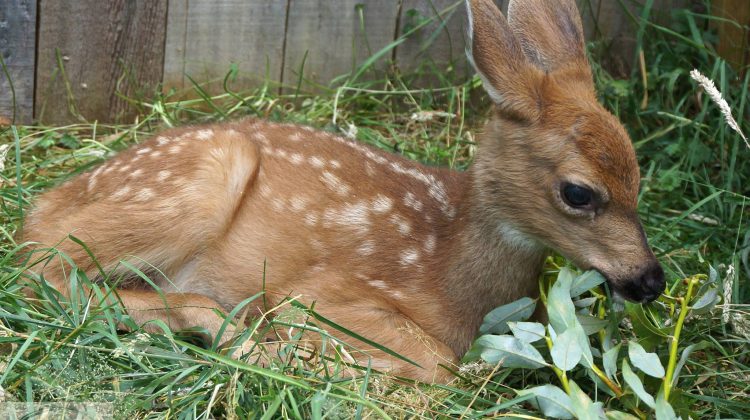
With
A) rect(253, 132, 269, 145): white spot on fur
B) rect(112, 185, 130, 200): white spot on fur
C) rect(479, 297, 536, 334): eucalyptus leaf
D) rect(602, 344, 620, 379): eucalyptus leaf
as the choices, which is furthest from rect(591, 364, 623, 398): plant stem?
rect(112, 185, 130, 200): white spot on fur

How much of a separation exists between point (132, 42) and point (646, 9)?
2.73 metres

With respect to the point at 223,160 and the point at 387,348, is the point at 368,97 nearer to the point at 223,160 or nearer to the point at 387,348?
the point at 223,160

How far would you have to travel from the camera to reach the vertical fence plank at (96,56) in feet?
18.8

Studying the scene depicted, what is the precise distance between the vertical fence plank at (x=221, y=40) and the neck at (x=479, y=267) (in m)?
2.18

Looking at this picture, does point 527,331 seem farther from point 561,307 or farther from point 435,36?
point 435,36

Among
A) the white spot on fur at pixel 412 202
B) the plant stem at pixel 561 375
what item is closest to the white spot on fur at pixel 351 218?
the white spot on fur at pixel 412 202

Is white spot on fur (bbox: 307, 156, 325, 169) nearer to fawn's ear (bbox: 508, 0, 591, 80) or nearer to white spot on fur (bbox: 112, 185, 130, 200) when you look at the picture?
white spot on fur (bbox: 112, 185, 130, 200)

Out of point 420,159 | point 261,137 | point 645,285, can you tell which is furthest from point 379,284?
point 420,159

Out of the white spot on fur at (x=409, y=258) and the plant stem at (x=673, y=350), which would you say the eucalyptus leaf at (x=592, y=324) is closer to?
the plant stem at (x=673, y=350)

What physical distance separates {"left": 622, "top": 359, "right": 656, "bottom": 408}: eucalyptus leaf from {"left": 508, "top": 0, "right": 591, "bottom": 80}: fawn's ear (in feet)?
3.85

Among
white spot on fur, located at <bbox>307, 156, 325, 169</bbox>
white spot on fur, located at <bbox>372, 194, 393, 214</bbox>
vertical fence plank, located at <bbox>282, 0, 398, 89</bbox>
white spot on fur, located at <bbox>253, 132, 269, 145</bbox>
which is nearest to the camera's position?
white spot on fur, located at <bbox>372, 194, 393, 214</bbox>

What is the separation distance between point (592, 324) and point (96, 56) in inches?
125

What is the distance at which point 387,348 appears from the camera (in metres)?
3.91

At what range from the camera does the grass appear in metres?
3.51
